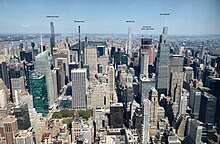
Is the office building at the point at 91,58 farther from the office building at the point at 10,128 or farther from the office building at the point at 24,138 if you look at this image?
the office building at the point at 24,138

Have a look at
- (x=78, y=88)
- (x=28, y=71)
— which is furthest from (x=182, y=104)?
(x=28, y=71)

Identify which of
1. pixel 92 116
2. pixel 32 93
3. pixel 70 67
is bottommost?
pixel 92 116

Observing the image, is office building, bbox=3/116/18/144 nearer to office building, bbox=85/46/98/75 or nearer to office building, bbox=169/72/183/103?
office building, bbox=169/72/183/103

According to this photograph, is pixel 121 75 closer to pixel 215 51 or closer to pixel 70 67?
pixel 70 67

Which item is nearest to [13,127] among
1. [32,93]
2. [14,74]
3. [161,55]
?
[32,93]

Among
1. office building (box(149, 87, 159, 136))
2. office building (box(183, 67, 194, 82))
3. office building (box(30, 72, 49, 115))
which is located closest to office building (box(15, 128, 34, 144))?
office building (box(30, 72, 49, 115))

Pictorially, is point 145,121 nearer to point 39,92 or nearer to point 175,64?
point 175,64
